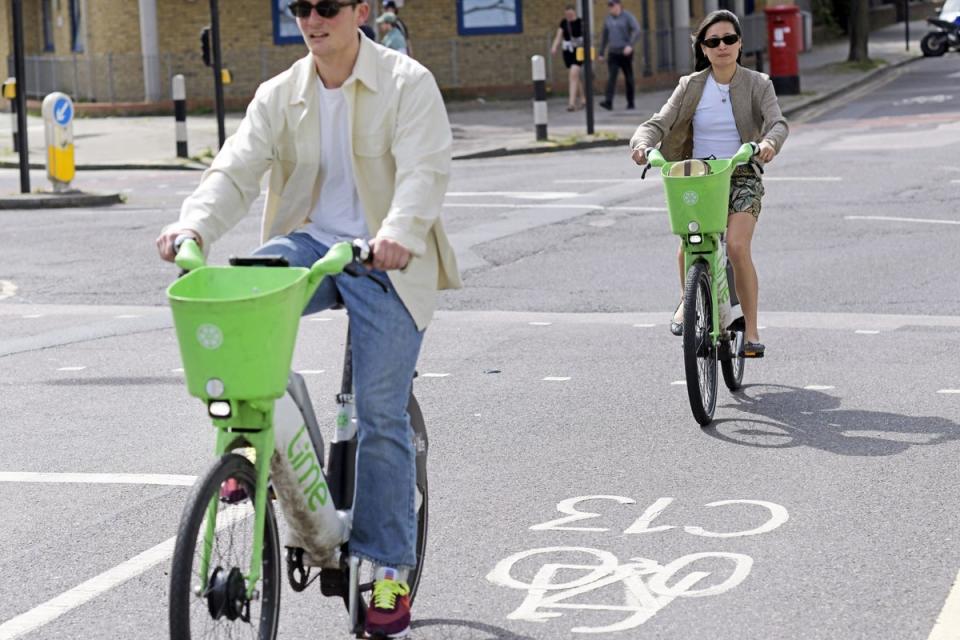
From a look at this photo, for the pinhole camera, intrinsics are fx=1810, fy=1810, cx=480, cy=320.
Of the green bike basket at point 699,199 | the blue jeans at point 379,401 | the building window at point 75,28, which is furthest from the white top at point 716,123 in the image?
the building window at point 75,28

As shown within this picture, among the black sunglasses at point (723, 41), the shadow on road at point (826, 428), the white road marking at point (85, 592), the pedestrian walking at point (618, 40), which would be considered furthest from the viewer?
the pedestrian walking at point (618, 40)

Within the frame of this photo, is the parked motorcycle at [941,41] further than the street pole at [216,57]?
Yes

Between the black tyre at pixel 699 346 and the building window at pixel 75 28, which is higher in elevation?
the building window at pixel 75 28

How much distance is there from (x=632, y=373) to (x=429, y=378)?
1.03 m

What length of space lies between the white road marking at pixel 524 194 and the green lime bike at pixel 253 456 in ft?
44.0

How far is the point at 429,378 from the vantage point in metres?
9.17

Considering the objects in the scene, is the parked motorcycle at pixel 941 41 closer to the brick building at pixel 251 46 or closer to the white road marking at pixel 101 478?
the brick building at pixel 251 46

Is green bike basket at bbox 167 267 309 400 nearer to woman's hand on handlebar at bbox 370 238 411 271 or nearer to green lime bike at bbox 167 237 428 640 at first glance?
green lime bike at bbox 167 237 428 640

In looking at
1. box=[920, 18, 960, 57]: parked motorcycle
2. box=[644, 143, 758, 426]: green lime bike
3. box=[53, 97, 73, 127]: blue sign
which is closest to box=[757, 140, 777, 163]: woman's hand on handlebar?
box=[644, 143, 758, 426]: green lime bike

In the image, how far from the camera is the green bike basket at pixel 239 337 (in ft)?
13.0

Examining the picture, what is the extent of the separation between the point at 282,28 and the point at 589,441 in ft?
91.9

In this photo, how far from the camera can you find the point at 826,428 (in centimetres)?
775

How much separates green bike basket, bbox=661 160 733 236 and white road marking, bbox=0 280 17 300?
20.7ft

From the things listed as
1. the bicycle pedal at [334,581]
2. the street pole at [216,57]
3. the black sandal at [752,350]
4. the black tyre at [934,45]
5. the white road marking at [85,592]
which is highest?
the black tyre at [934,45]
